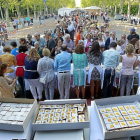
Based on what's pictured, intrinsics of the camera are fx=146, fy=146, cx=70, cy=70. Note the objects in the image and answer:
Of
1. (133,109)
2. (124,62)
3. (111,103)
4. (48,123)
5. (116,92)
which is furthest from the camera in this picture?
(116,92)

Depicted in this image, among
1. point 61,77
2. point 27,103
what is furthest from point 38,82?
point 27,103

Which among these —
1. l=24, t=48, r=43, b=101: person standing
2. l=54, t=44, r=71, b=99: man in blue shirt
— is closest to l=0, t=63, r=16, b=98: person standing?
l=24, t=48, r=43, b=101: person standing

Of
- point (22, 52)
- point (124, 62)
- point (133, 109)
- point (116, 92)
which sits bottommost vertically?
point (116, 92)

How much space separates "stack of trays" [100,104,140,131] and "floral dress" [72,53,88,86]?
1.86 metres

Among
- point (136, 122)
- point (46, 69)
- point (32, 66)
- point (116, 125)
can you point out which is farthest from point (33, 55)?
point (136, 122)

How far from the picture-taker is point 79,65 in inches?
155

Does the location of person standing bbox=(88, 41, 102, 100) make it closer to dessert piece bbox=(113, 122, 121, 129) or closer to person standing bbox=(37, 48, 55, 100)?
person standing bbox=(37, 48, 55, 100)

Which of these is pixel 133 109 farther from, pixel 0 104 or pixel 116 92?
pixel 116 92

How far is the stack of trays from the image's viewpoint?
1.85m

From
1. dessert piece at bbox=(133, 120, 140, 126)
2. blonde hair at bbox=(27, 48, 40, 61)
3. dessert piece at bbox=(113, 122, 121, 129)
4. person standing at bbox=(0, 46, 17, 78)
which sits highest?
blonde hair at bbox=(27, 48, 40, 61)

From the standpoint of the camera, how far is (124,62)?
380 cm

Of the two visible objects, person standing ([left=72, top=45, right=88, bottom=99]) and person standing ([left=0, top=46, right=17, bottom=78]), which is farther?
person standing ([left=0, top=46, right=17, bottom=78])

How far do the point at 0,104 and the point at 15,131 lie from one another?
0.68 metres

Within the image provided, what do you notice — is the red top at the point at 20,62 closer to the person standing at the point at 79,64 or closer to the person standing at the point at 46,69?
the person standing at the point at 46,69
